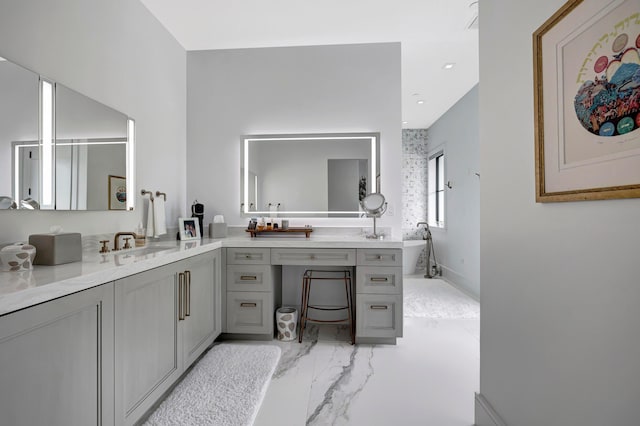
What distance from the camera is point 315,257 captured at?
2.62 metres

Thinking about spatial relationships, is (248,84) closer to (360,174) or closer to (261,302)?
(360,174)

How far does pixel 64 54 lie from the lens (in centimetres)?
178

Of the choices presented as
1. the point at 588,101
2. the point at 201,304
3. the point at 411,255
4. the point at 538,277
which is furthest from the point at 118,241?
the point at 411,255

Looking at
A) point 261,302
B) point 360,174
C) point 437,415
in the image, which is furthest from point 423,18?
point 437,415

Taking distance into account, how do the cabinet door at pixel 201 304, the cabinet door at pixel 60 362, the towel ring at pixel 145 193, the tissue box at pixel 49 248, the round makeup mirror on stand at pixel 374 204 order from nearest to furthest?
the cabinet door at pixel 60 362
the tissue box at pixel 49 248
the cabinet door at pixel 201 304
the towel ring at pixel 145 193
the round makeup mirror on stand at pixel 374 204

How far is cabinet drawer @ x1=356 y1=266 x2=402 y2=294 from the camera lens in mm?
2574

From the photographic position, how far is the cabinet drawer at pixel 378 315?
101 inches

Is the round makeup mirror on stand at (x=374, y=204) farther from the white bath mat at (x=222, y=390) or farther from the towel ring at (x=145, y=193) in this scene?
the towel ring at (x=145, y=193)

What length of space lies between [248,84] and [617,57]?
296cm

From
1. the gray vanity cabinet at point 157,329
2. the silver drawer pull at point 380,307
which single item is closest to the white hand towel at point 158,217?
the gray vanity cabinet at point 157,329

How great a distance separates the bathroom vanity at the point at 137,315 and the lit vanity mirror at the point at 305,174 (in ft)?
2.08

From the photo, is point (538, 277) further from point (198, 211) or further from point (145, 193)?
point (198, 211)

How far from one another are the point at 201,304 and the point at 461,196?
398cm

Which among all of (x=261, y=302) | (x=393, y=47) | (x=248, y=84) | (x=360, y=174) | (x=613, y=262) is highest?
(x=393, y=47)
